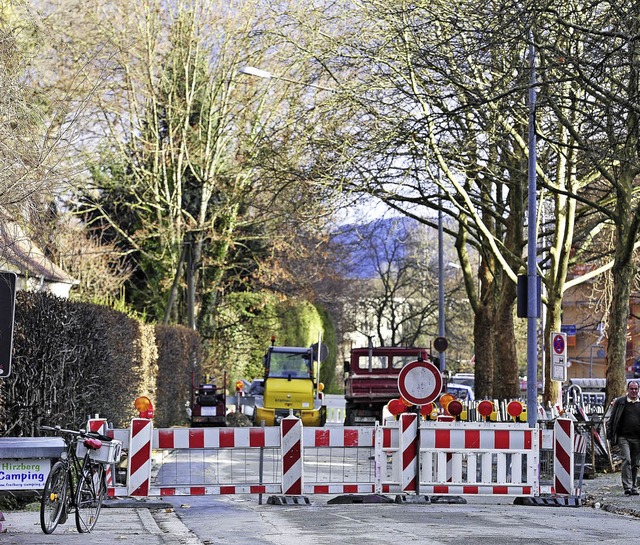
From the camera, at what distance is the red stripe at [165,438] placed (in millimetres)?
15438

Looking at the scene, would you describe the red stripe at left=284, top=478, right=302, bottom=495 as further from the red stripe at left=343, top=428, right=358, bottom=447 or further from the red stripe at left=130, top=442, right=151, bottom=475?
the red stripe at left=130, top=442, right=151, bottom=475

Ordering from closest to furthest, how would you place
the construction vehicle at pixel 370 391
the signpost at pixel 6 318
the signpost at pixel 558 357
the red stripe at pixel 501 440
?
the signpost at pixel 6 318
the red stripe at pixel 501 440
the signpost at pixel 558 357
the construction vehicle at pixel 370 391

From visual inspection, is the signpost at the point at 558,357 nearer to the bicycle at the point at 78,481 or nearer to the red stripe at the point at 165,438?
the red stripe at the point at 165,438

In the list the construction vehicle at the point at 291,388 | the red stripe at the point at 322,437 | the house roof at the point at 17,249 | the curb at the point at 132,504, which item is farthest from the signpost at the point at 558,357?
the house roof at the point at 17,249

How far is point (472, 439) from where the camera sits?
16.0 meters

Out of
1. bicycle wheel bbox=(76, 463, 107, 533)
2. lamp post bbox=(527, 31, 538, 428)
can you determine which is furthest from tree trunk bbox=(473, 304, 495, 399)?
bicycle wheel bbox=(76, 463, 107, 533)

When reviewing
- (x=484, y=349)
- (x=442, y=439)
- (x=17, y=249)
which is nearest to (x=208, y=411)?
(x=484, y=349)

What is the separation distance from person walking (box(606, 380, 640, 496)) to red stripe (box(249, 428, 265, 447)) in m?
5.94

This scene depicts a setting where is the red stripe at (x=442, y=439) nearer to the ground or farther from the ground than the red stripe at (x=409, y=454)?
farther from the ground

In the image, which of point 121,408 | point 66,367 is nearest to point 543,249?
point 121,408

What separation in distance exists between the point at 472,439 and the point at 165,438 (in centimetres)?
394

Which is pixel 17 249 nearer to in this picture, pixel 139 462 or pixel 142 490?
pixel 139 462

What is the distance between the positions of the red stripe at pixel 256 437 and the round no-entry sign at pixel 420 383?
6.08 feet

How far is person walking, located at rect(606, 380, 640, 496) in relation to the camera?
719 inches
